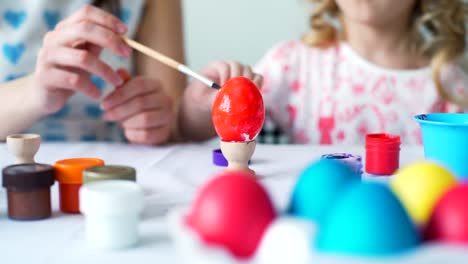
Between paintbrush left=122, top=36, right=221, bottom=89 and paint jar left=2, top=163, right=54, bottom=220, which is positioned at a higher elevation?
paintbrush left=122, top=36, right=221, bottom=89

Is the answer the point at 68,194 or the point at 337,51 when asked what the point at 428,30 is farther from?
the point at 68,194

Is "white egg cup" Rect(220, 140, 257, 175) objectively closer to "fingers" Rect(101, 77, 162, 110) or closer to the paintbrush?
the paintbrush

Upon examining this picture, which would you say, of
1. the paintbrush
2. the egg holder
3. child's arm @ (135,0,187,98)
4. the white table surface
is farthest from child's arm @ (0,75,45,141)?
the egg holder

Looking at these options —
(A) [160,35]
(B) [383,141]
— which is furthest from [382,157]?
(A) [160,35]

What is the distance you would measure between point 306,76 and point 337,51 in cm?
10

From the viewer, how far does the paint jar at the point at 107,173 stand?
0.51 metres

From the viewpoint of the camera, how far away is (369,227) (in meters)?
0.34

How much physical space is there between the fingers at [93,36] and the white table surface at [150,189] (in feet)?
0.50

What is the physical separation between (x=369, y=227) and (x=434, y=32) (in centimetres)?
116

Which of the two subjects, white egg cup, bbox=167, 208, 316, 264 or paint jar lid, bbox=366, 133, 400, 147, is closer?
white egg cup, bbox=167, 208, 316, 264

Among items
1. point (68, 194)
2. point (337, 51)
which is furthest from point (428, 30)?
point (68, 194)

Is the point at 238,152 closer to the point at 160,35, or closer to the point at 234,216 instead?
the point at 234,216

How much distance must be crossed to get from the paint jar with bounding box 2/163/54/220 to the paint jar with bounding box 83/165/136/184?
40mm

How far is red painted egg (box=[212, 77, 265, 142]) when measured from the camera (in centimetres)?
64
